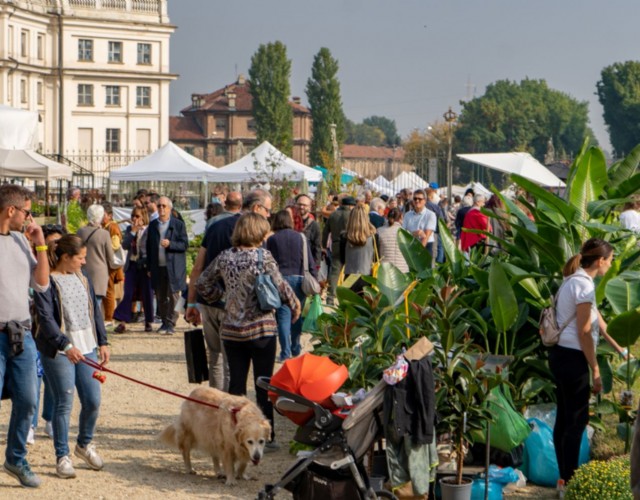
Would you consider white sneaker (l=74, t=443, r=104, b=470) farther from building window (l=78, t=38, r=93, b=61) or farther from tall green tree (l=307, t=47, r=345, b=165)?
tall green tree (l=307, t=47, r=345, b=165)

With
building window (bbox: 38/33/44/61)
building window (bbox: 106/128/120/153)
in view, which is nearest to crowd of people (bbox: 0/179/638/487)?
building window (bbox: 38/33/44/61)

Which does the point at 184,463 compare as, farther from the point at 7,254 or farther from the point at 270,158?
the point at 270,158

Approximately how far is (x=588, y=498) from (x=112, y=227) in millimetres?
9284

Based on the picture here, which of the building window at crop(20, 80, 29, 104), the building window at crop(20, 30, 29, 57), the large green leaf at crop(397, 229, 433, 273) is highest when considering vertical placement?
the building window at crop(20, 30, 29, 57)

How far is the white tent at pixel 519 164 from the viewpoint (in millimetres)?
20395

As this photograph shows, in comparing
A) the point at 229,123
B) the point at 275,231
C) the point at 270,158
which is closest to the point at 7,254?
the point at 275,231

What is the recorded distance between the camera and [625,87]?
11162cm

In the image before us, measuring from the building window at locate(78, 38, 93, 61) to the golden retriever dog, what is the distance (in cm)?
7258

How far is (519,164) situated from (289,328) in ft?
32.5

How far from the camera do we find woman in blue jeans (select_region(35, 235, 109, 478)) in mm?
7551

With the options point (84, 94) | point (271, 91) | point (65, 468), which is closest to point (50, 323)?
point (65, 468)

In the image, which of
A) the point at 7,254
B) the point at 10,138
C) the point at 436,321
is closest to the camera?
the point at 7,254

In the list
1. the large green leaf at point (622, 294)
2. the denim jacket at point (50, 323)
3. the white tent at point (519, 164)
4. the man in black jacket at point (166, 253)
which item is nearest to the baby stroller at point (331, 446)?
the denim jacket at point (50, 323)

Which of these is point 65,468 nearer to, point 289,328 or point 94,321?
point 94,321
